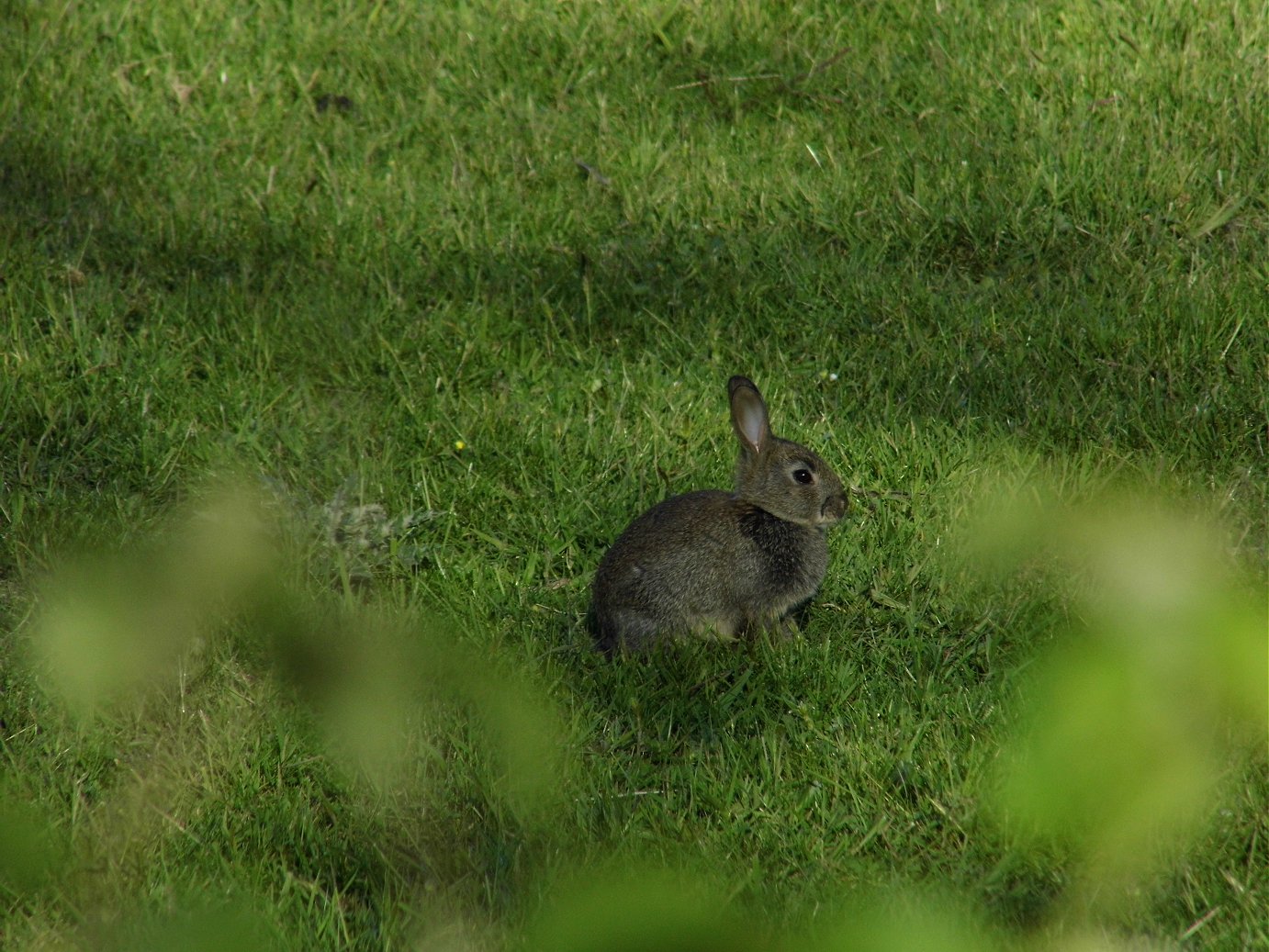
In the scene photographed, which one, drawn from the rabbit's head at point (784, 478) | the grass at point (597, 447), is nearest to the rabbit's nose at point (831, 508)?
the rabbit's head at point (784, 478)

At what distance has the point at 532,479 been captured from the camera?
16.1 feet

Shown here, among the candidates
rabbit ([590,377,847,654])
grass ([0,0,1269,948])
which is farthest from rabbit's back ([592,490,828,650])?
grass ([0,0,1269,948])

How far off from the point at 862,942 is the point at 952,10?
649 cm

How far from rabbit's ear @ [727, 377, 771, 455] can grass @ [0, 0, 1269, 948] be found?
54 centimetres

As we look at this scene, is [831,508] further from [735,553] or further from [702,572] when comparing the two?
[702,572]

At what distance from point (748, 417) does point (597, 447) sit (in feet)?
2.67

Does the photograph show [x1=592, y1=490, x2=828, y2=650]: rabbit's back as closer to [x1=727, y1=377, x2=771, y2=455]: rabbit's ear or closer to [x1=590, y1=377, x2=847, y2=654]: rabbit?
[x1=590, y1=377, x2=847, y2=654]: rabbit

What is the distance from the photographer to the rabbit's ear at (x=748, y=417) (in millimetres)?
4281

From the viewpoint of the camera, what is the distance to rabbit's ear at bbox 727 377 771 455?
169 inches

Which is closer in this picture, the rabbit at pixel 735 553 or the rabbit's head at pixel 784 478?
the rabbit at pixel 735 553

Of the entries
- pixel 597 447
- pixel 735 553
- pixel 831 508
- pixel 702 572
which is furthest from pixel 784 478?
pixel 597 447

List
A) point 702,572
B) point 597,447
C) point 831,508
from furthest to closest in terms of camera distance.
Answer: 1. point 597,447
2. point 831,508
3. point 702,572

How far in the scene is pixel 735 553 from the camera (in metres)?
4.25

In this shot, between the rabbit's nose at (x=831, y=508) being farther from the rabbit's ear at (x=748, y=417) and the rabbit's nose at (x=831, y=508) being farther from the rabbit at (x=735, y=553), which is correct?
the rabbit's ear at (x=748, y=417)
